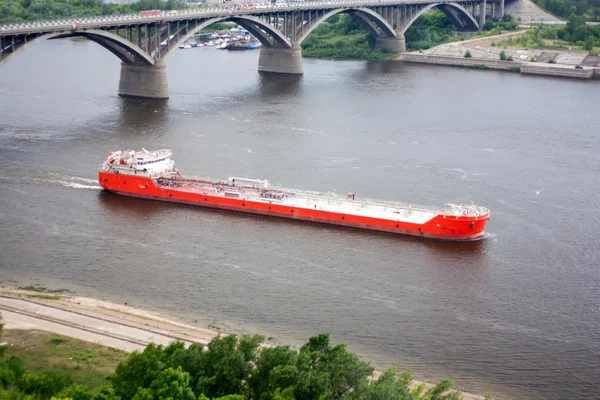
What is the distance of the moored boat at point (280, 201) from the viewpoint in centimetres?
4391

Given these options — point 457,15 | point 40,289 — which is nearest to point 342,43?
point 457,15

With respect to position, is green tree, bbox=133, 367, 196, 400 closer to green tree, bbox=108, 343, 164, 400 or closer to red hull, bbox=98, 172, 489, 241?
green tree, bbox=108, 343, 164, 400

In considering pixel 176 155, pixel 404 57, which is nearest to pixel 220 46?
pixel 404 57

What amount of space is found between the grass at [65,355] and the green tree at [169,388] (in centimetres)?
456

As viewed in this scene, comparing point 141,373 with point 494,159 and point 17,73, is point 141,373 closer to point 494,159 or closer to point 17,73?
point 494,159

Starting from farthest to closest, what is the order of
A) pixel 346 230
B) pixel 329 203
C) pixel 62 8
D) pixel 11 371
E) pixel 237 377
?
1. pixel 62 8
2. pixel 329 203
3. pixel 346 230
4. pixel 11 371
5. pixel 237 377

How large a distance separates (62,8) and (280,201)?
74636mm

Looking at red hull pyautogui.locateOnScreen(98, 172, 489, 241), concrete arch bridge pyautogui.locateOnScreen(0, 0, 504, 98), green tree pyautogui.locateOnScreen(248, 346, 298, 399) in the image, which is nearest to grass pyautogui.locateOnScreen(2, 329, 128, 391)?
green tree pyautogui.locateOnScreen(248, 346, 298, 399)

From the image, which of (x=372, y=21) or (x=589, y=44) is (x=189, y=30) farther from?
(x=589, y=44)

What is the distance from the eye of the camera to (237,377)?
82.5ft

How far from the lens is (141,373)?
24.5 metres

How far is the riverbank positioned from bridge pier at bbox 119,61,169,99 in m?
40.1

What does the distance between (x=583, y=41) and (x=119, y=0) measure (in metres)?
68.7

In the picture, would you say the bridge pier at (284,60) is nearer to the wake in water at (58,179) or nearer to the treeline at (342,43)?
the treeline at (342,43)
